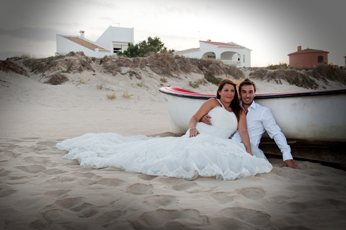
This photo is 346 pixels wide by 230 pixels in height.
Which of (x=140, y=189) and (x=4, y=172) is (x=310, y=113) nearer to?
(x=140, y=189)

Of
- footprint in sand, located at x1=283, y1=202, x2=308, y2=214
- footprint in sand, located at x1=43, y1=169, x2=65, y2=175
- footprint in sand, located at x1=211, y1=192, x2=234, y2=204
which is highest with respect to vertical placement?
footprint in sand, located at x1=43, y1=169, x2=65, y2=175

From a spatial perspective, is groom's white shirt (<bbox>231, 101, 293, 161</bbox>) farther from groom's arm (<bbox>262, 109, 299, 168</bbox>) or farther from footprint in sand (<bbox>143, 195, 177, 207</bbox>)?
footprint in sand (<bbox>143, 195, 177, 207</bbox>)

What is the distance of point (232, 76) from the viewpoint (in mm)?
16781

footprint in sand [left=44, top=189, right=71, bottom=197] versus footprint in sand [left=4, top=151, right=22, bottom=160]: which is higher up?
footprint in sand [left=4, top=151, right=22, bottom=160]

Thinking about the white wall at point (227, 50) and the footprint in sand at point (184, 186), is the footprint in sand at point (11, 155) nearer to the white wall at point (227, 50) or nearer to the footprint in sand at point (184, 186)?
the footprint in sand at point (184, 186)

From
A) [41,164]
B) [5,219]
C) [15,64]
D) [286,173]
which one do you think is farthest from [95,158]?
[15,64]

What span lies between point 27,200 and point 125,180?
819 millimetres

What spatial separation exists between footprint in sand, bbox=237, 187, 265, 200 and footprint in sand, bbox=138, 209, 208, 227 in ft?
1.82

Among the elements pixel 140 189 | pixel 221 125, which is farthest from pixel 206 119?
pixel 140 189

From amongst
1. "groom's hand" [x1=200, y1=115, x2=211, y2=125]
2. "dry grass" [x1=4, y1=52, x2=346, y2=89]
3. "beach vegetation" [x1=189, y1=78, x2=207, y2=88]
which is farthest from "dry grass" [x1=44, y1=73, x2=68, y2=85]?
"groom's hand" [x1=200, y1=115, x2=211, y2=125]

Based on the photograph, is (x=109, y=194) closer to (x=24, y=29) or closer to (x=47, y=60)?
(x=24, y=29)

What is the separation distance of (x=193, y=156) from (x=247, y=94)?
1169mm

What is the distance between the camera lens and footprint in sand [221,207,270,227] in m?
1.69

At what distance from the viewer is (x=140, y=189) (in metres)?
2.25
